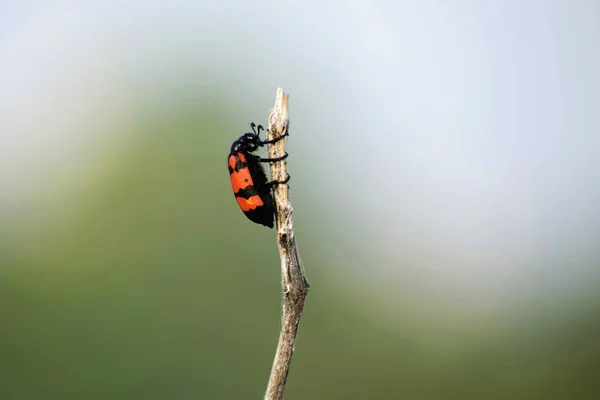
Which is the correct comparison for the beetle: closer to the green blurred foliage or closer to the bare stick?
the bare stick

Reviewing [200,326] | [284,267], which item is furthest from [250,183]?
[200,326]

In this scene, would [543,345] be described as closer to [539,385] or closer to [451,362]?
[539,385]

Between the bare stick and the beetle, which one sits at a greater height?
the beetle

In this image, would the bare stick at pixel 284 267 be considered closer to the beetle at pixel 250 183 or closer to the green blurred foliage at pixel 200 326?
the beetle at pixel 250 183

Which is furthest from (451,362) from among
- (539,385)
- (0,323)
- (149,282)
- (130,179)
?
(0,323)

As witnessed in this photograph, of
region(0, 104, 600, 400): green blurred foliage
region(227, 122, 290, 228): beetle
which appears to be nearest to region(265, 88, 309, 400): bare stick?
region(227, 122, 290, 228): beetle

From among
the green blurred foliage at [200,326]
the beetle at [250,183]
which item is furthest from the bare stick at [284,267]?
the green blurred foliage at [200,326]
